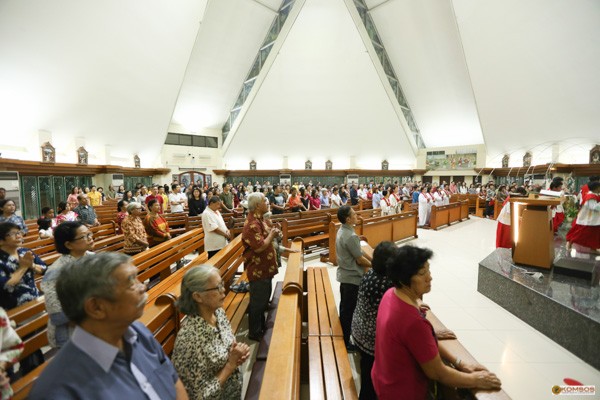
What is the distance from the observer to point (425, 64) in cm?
1748

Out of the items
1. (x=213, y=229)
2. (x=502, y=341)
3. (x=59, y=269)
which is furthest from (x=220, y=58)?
(x=502, y=341)

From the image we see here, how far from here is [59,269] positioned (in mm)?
1956

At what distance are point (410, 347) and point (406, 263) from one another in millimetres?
440

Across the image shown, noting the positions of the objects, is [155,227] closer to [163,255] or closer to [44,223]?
[163,255]

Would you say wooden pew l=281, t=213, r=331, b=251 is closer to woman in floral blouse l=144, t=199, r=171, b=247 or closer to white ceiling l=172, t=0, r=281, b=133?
woman in floral blouse l=144, t=199, r=171, b=247

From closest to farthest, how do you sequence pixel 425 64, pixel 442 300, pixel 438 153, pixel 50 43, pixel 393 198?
1. pixel 442 300
2. pixel 50 43
3. pixel 393 198
4. pixel 425 64
5. pixel 438 153

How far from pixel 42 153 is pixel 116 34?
4.65m

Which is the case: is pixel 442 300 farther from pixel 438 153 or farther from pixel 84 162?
pixel 438 153

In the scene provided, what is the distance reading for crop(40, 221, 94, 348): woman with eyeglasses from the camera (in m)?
1.90

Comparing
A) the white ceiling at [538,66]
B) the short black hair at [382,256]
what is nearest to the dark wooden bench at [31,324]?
the short black hair at [382,256]

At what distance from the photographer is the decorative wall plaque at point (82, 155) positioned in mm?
11730

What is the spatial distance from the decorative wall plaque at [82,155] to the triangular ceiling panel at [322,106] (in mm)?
9365

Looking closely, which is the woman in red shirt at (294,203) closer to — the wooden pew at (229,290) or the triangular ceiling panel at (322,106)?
the wooden pew at (229,290)

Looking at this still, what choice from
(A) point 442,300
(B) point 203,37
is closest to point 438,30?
(B) point 203,37
